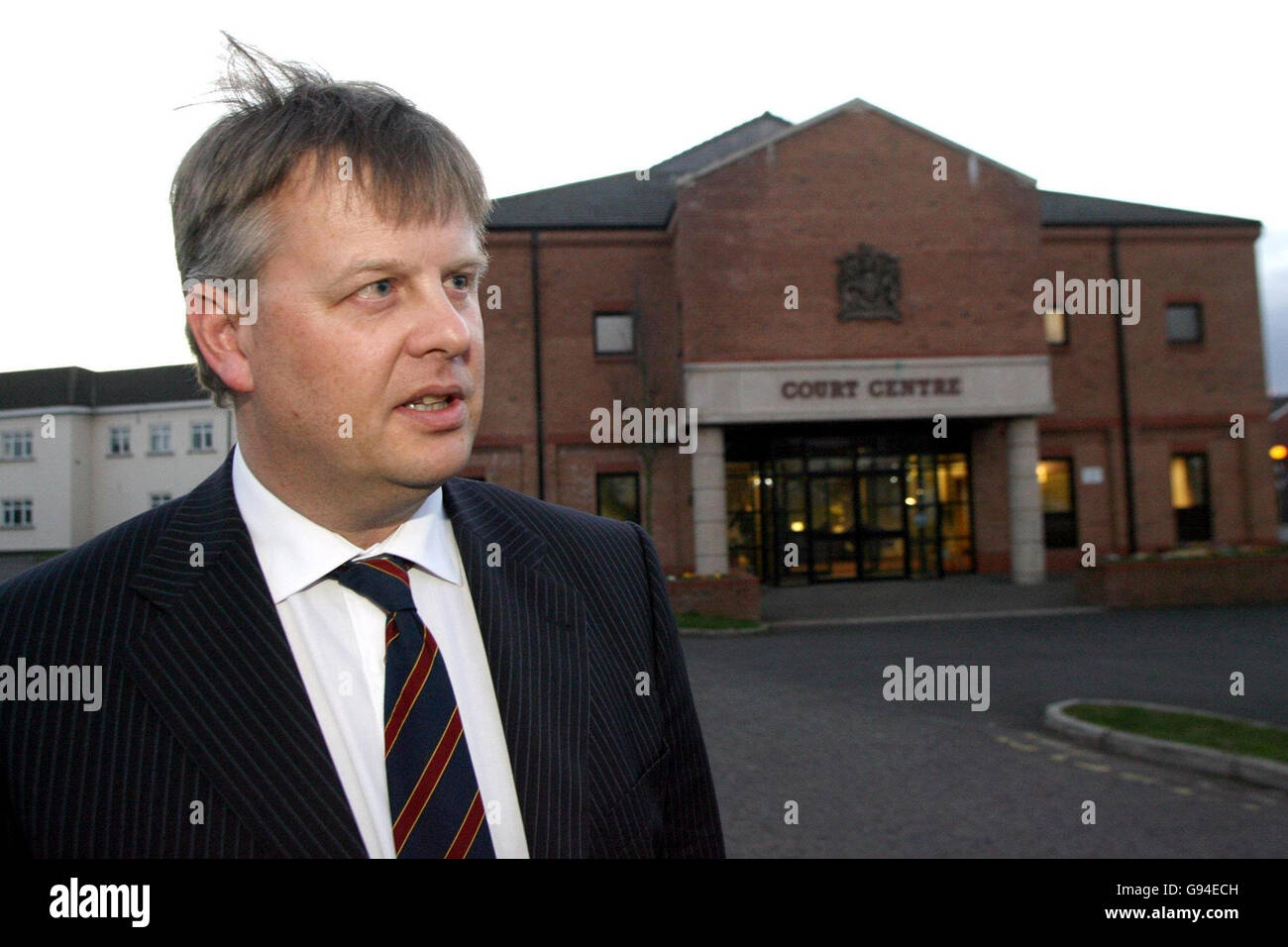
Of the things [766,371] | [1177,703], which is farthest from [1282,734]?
[766,371]

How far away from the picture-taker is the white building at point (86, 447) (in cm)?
596

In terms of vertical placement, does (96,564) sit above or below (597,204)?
below

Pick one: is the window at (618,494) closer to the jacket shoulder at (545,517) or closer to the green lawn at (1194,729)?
the green lawn at (1194,729)

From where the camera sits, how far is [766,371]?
20797 millimetres

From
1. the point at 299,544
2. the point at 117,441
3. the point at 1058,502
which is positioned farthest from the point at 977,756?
the point at 1058,502

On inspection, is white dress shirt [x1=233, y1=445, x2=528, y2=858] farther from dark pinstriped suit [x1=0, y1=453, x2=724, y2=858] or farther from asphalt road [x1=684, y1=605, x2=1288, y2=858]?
asphalt road [x1=684, y1=605, x2=1288, y2=858]

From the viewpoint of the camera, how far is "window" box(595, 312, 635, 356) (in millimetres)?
22812

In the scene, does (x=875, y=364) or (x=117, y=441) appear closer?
(x=117, y=441)

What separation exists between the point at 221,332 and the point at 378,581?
54 cm

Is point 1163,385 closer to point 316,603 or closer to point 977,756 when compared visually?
point 977,756

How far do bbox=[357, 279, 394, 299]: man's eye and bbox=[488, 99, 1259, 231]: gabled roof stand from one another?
20.5 meters

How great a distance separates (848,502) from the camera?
23.4m
